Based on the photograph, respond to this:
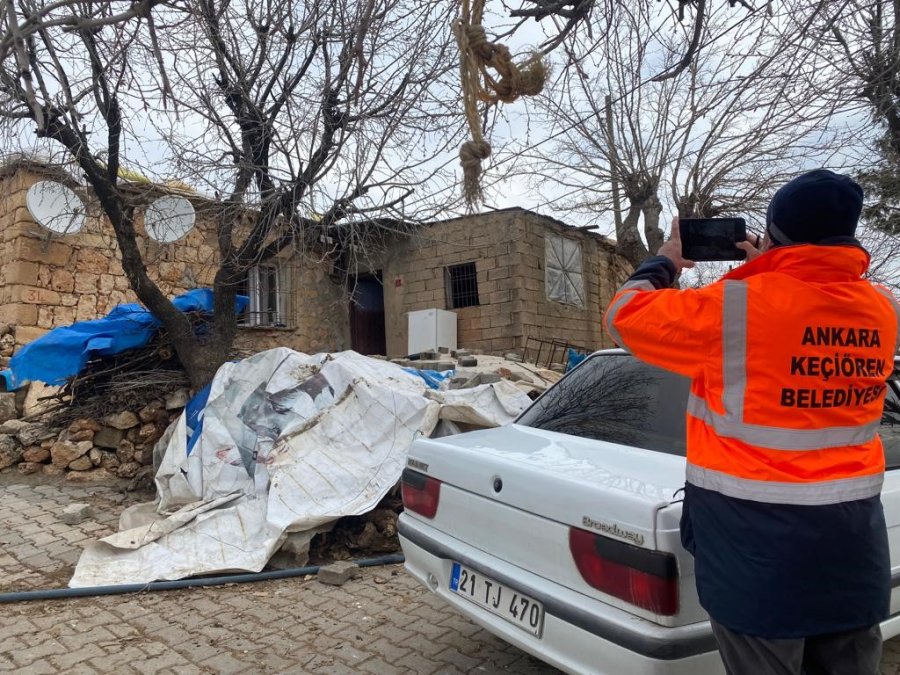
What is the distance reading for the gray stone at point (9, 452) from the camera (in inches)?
250

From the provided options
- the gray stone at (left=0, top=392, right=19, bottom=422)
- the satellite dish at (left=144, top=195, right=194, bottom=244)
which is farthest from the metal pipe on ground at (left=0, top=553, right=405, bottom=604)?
the gray stone at (left=0, top=392, right=19, bottom=422)

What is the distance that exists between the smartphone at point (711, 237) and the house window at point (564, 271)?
11493 millimetres

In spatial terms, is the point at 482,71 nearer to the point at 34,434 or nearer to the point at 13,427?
the point at 34,434

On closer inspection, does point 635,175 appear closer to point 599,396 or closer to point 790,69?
point 790,69

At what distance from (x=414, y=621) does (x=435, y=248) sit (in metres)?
10.7

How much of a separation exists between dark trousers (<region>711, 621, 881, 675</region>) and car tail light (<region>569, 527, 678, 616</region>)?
0.24 m

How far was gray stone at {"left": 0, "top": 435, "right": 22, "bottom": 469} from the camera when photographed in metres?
6.34

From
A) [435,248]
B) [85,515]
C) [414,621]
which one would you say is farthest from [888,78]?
[435,248]

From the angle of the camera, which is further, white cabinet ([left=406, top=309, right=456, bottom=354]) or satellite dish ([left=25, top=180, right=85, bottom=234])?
white cabinet ([left=406, top=309, right=456, bottom=354])

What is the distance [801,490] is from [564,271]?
1280cm

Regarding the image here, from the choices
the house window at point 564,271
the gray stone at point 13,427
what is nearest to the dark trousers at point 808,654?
the gray stone at point 13,427

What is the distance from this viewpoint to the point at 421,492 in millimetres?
2889

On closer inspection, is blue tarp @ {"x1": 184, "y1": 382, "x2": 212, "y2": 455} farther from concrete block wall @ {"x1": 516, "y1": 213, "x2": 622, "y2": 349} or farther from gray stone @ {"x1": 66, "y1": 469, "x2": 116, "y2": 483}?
concrete block wall @ {"x1": 516, "y1": 213, "x2": 622, "y2": 349}

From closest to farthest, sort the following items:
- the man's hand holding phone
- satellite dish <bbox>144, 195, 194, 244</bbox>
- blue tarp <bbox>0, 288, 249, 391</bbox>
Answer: the man's hand holding phone < blue tarp <bbox>0, 288, 249, 391</bbox> < satellite dish <bbox>144, 195, 194, 244</bbox>
